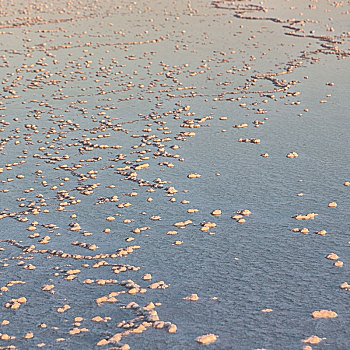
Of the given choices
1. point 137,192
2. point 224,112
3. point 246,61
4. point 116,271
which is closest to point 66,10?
point 246,61

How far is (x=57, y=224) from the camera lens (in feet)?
37.9

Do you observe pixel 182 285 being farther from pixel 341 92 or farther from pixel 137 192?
pixel 341 92

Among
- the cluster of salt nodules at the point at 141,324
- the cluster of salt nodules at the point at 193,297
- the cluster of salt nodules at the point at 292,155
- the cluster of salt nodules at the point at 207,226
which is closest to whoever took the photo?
the cluster of salt nodules at the point at 141,324

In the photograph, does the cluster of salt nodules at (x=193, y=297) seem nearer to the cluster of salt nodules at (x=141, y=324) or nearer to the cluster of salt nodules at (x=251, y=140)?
the cluster of salt nodules at (x=141, y=324)

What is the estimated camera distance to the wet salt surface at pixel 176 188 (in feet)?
28.3

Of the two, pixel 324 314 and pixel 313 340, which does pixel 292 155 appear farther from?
pixel 313 340

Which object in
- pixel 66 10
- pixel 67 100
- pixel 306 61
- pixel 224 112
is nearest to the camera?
pixel 224 112

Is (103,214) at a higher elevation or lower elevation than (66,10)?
lower

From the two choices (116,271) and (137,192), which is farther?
(137,192)

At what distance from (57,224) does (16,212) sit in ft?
3.64

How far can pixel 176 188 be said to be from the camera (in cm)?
1301

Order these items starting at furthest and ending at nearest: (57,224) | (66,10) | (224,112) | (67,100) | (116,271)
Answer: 1. (66,10)
2. (67,100)
3. (224,112)
4. (57,224)
5. (116,271)

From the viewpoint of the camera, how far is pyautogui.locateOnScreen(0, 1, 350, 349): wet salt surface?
864 cm

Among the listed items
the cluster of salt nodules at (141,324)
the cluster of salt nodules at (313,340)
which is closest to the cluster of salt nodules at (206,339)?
the cluster of salt nodules at (141,324)
